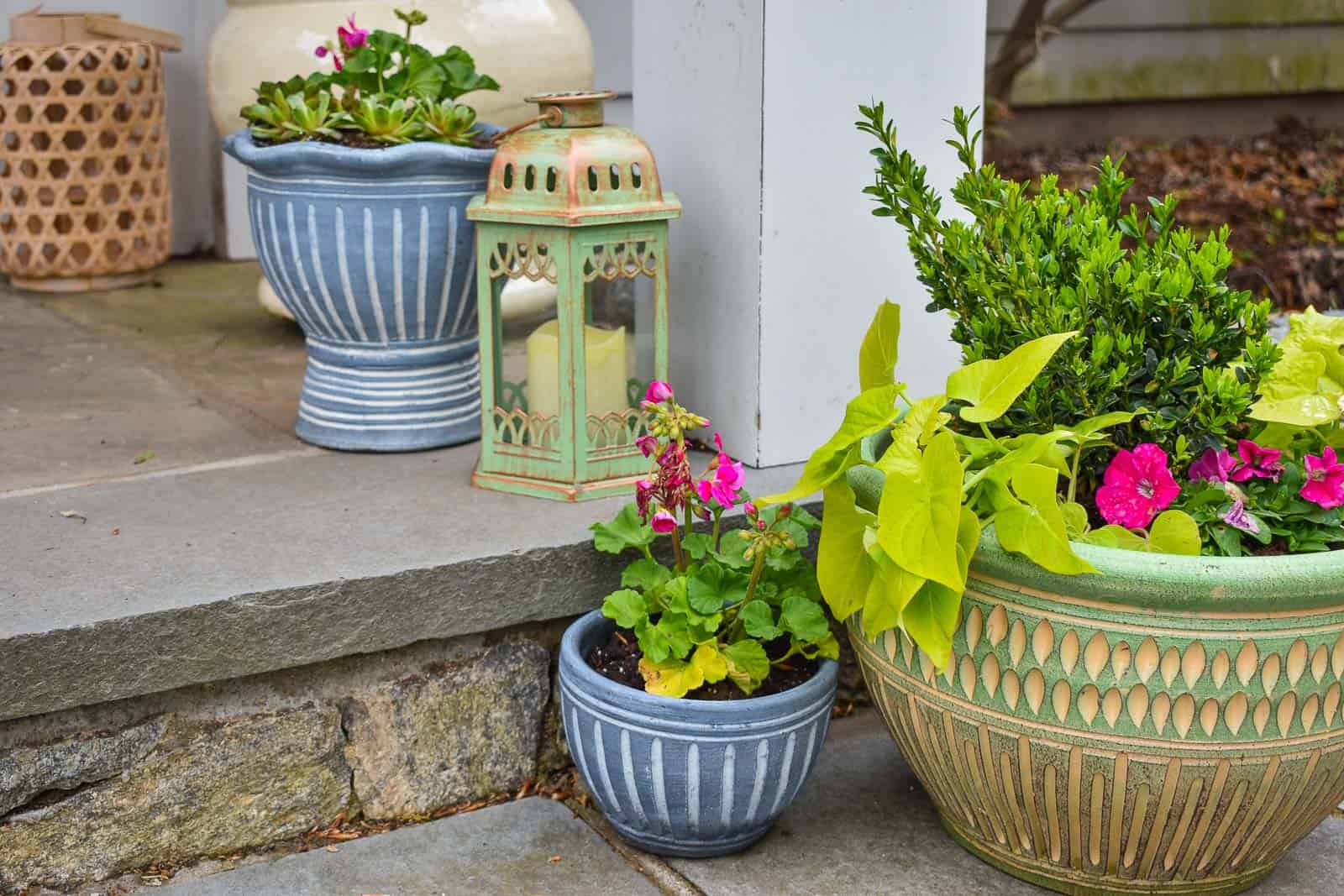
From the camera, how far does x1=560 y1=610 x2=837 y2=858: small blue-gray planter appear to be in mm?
1744

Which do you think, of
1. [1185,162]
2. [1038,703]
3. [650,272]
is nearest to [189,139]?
[650,272]

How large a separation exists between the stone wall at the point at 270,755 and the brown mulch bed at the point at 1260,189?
88.4 inches

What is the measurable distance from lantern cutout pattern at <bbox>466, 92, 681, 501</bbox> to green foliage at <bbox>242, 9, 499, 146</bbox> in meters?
0.21

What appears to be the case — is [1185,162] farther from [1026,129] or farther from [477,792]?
[477,792]

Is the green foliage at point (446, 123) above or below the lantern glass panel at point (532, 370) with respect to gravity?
above

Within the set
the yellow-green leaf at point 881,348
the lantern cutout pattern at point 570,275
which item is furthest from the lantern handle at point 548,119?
the yellow-green leaf at point 881,348

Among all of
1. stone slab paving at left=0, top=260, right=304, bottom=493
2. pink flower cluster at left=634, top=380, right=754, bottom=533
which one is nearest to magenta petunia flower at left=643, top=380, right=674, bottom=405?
pink flower cluster at left=634, top=380, right=754, bottom=533

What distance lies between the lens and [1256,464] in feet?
5.56

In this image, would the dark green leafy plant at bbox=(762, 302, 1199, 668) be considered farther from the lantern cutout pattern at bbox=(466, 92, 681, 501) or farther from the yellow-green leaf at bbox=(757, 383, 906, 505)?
the lantern cutout pattern at bbox=(466, 92, 681, 501)

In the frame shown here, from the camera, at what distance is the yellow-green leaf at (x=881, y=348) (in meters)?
1.82

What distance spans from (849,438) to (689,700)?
0.36 meters

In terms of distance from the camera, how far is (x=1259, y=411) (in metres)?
1.69

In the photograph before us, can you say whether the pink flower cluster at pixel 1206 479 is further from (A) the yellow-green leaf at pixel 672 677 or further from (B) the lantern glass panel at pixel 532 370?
(B) the lantern glass panel at pixel 532 370

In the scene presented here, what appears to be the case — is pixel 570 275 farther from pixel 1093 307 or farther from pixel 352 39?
pixel 1093 307
